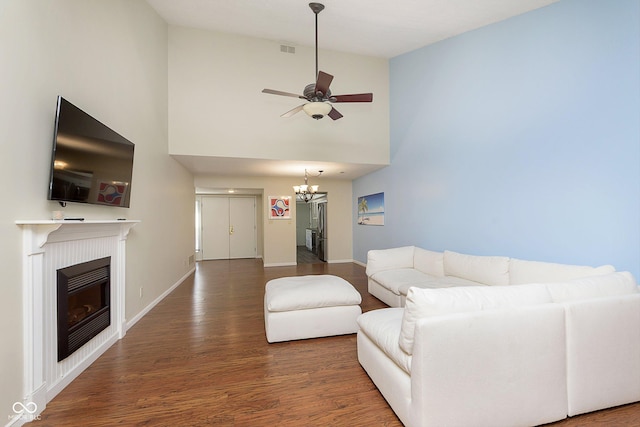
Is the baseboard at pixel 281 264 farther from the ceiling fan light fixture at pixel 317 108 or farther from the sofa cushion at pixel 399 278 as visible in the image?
the ceiling fan light fixture at pixel 317 108

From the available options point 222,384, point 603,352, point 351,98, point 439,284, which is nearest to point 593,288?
point 603,352

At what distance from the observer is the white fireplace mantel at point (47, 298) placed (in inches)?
64.7

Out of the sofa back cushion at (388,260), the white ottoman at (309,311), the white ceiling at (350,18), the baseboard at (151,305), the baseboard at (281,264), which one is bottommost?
the baseboard at (281,264)

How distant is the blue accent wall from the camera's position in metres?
2.26

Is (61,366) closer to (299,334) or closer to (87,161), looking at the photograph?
(87,161)

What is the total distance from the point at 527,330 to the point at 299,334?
1.95 metres

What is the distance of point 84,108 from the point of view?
7.34 ft

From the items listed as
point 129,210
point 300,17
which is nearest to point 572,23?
point 300,17

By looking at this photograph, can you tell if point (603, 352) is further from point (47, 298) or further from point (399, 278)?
point (47, 298)

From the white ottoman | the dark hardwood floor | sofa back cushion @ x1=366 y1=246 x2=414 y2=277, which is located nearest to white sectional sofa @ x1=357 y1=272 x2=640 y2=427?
the dark hardwood floor

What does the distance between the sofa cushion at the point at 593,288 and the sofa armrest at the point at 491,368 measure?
241mm

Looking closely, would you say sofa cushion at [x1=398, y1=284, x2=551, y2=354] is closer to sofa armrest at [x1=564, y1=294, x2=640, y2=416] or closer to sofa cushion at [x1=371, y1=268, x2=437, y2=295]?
sofa armrest at [x1=564, y1=294, x2=640, y2=416]

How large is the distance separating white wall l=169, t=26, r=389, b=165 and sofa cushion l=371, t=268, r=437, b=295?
7.95 ft

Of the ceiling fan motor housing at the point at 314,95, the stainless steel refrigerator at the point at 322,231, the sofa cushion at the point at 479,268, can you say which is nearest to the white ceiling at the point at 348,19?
the ceiling fan motor housing at the point at 314,95
